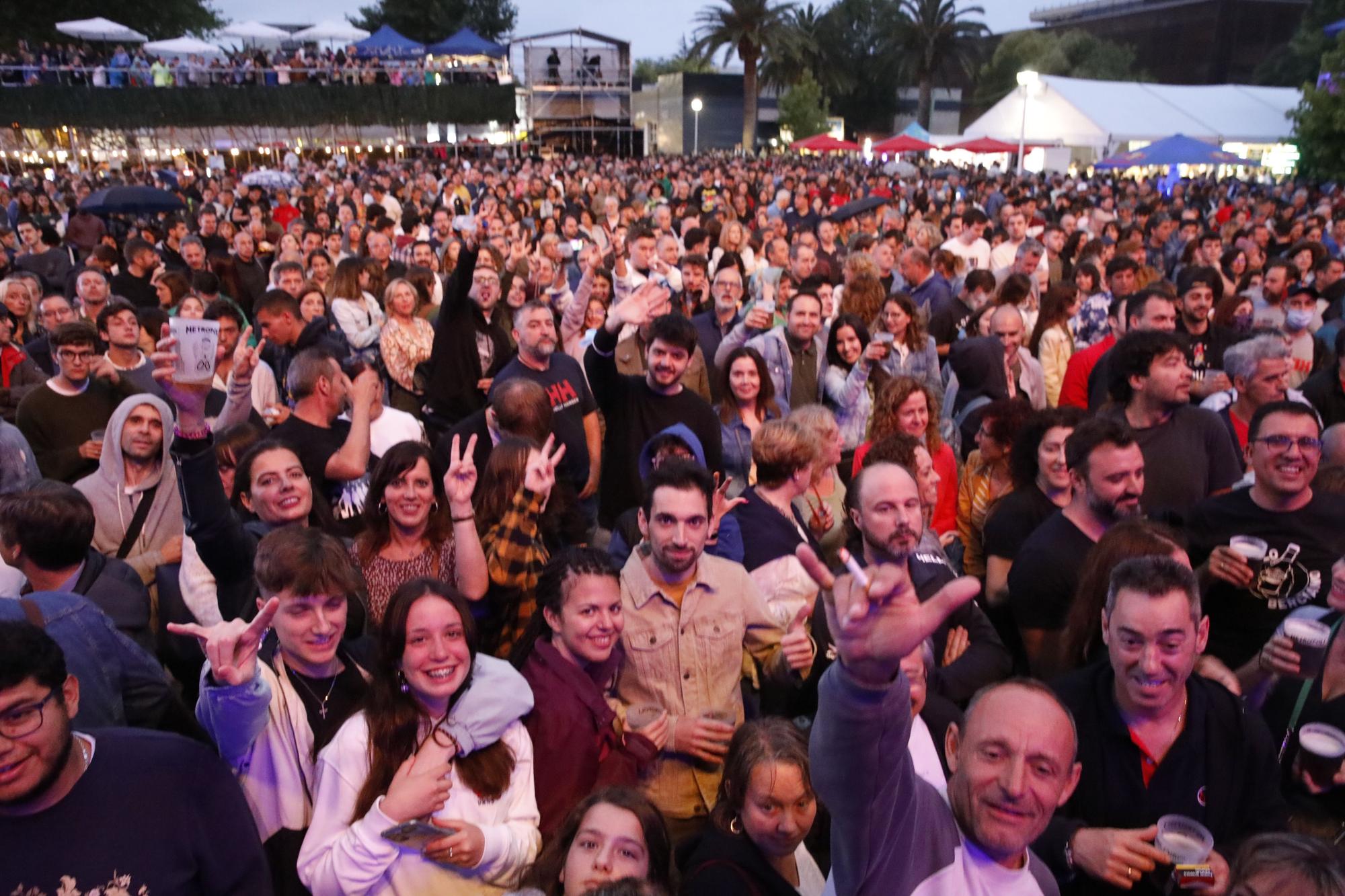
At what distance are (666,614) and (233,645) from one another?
46.1 inches

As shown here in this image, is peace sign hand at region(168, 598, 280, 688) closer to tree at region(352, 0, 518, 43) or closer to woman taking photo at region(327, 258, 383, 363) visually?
woman taking photo at region(327, 258, 383, 363)

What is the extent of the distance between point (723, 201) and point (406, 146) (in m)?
21.1

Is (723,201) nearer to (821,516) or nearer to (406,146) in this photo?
(821,516)

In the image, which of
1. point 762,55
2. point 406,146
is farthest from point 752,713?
point 762,55

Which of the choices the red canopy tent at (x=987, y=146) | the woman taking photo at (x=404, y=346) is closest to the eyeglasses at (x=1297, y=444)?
the woman taking photo at (x=404, y=346)

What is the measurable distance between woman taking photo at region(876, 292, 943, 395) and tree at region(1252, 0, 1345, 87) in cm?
4153

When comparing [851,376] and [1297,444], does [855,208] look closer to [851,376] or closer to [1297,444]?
[851,376]

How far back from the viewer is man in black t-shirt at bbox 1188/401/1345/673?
9.81 ft

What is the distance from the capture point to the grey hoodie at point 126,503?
3410 mm

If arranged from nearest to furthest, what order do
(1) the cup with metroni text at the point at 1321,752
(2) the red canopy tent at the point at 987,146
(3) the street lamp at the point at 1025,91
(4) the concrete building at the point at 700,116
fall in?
(1) the cup with metroni text at the point at 1321,752 < (3) the street lamp at the point at 1025,91 < (2) the red canopy tent at the point at 987,146 < (4) the concrete building at the point at 700,116

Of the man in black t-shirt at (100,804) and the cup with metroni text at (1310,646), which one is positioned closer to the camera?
the man in black t-shirt at (100,804)

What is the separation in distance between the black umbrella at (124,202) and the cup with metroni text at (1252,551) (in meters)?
12.1

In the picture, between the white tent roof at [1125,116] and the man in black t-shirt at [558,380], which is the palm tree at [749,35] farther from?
the man in black t-shirt at [558,380]

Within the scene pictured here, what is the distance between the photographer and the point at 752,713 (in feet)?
9.95
